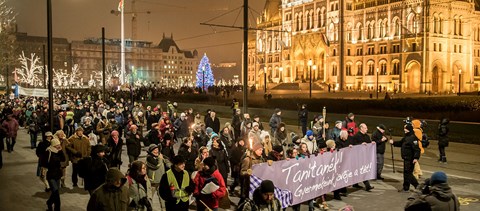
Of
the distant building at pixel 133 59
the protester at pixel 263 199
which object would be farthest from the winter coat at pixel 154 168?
the distant building at pixel 133 59

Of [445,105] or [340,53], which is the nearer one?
[445,105]

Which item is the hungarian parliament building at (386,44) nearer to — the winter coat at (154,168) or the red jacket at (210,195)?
the winter coat at (154,168)

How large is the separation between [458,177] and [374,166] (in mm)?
3348

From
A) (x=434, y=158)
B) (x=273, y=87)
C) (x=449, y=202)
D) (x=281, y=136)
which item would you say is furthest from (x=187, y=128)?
(x=273, y=87)

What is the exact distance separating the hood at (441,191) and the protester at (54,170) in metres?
7.21

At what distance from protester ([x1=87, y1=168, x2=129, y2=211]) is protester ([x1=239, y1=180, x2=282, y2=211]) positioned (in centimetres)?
180

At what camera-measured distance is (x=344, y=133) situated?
39.2ft

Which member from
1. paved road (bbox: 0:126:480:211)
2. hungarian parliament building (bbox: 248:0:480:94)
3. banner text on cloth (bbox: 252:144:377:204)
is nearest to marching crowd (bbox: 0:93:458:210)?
banner text on cloth (bbox: 252:144:377:204)

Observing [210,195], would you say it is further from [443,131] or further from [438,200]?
[443,131]

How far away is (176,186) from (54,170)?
360 cm

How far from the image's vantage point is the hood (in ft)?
19.7

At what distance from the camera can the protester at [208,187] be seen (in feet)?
25.3

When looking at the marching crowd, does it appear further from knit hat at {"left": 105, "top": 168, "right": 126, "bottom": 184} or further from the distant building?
the distant building

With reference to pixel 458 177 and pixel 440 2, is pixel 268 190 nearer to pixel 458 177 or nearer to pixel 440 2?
pixel 458 177
